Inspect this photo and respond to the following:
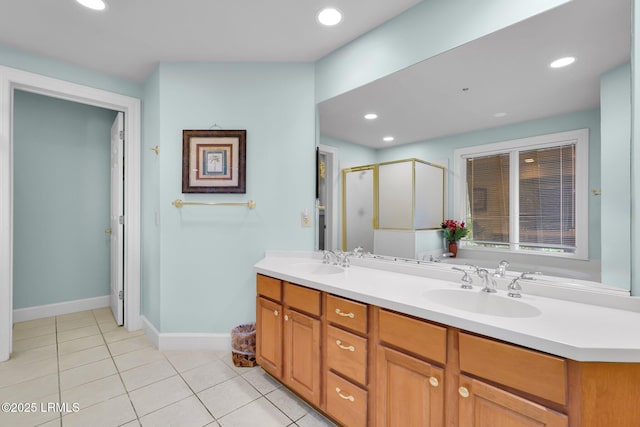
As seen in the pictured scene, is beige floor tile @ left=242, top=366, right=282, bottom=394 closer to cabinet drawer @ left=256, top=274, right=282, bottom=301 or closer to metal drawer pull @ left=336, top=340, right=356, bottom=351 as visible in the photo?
cabinet drawer @ left=256, top=274, right=282, bottom=301

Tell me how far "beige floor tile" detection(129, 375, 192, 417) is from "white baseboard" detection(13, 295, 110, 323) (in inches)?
83.2

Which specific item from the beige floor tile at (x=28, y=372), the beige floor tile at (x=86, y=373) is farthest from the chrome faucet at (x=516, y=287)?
the beige floor tile at (x=28, y=372)

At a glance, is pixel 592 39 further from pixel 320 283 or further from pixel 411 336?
pixel 320 283

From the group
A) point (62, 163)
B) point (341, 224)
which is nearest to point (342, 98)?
point (341, 224)

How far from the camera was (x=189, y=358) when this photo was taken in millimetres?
2270

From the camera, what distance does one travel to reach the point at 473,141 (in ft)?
5.32

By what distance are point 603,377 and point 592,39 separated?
4.48 feet

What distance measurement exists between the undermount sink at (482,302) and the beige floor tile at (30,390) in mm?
2477

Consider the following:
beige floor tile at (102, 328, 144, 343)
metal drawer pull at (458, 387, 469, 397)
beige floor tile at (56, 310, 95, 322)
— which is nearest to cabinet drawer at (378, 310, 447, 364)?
metal drawer pull at (458, 387, 469, 397)

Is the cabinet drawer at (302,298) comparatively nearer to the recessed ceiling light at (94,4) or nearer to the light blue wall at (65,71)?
the recessed ceiling light at (94,4)

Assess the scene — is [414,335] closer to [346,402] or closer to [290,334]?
[346,402]

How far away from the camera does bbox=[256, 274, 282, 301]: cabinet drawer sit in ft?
6.00

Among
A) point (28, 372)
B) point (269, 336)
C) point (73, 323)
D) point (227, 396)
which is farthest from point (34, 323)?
point (269, 336)

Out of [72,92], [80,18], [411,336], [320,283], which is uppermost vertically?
[80,18]
